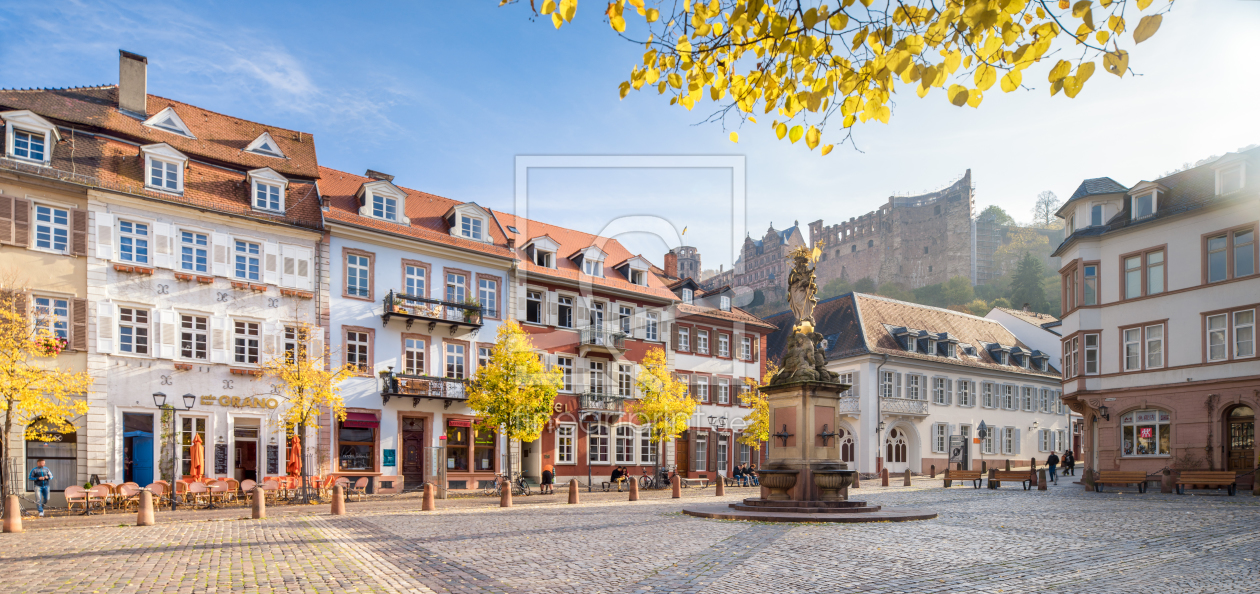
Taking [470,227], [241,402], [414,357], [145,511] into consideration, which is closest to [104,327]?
[241,402]

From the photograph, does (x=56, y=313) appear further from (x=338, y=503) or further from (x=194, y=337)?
(x=338, y=503)

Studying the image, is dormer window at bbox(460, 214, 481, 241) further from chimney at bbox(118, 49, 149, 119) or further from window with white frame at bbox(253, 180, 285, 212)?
chimney at bbox(118, 49, 149, 119)

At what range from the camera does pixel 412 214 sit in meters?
36.4

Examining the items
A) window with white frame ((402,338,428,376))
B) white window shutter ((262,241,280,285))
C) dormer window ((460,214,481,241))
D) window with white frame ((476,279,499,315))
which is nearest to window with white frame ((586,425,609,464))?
window with white frame ((476,279,499,315))

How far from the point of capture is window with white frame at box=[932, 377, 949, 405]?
52.7m

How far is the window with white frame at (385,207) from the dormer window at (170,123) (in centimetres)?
639

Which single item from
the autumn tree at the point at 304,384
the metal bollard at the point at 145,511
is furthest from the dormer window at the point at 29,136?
the metal bollard at the point at 145,511

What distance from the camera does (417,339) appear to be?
34219 millimetres

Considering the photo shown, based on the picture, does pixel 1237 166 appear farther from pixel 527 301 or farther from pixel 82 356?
pixel 82 356

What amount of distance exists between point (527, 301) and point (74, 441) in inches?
668

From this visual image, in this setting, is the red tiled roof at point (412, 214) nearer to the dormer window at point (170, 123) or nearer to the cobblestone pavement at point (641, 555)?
the dormer window at point (170, 123)

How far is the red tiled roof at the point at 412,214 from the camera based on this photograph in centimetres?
3353

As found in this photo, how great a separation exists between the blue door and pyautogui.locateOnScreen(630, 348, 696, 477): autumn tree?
722 inches

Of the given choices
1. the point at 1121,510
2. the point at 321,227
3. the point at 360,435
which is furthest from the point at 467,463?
the point at 1121,510
